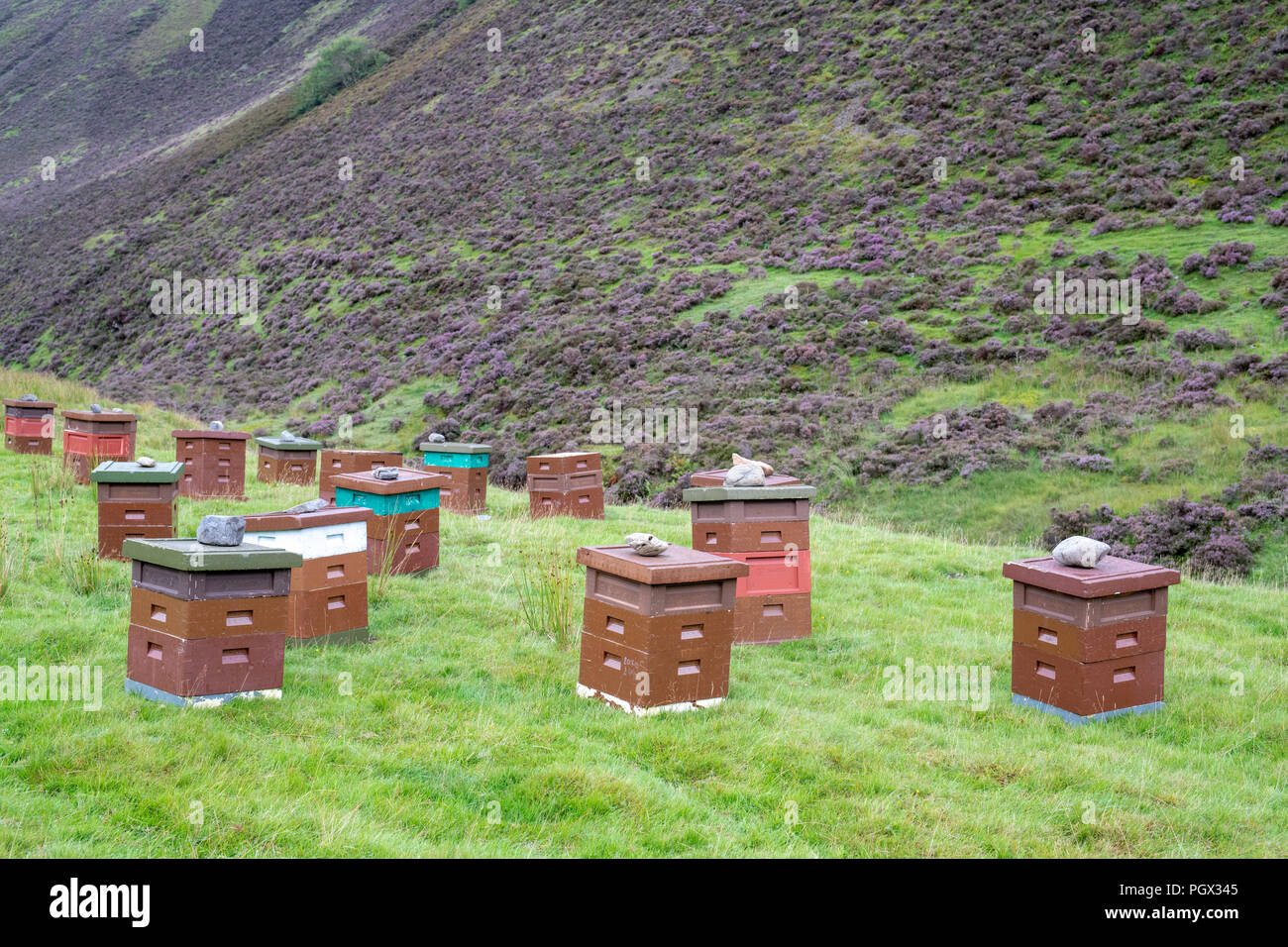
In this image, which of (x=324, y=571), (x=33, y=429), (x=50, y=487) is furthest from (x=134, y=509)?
(x=33, y=429)

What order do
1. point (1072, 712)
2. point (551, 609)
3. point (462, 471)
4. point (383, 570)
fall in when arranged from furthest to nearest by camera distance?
point (462, 471)
point (383, 570)
point (551, 609)
point (1072, 712)

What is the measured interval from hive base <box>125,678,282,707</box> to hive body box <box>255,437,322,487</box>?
9.68 metres

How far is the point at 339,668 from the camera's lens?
7324 millimetres

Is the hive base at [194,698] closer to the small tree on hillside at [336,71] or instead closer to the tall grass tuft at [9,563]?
the tall grass tuft at [9,563]

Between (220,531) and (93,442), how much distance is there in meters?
9.79

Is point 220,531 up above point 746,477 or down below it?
below

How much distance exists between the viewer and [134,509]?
32.1ft

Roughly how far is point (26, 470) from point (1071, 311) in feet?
72.8

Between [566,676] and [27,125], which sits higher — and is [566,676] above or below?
below

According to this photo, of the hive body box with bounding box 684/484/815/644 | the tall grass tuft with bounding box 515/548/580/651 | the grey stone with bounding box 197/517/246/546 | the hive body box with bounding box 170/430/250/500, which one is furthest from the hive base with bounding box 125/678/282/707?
the hive body box with bounding box 170/430/250/500

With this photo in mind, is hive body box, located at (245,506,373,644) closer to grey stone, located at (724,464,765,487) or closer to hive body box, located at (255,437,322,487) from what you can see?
grey stone, located at (724,464,765,487)

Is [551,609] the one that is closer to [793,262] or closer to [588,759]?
[588,759]

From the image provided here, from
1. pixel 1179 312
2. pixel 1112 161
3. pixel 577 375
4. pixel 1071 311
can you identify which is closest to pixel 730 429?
pixel 577 375

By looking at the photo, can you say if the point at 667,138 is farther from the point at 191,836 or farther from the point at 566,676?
the point at 191,836
